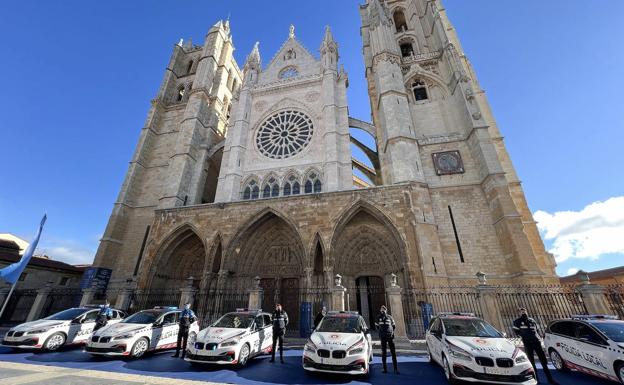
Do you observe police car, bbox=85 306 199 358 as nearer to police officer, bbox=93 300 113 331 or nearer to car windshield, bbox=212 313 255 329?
car windshield, bbox=212 313 255 329

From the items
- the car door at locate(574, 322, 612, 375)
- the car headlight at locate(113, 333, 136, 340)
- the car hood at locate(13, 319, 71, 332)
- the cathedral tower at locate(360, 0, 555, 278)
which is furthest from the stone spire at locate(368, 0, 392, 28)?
the car hood at locate(13, 319, 71, 332)

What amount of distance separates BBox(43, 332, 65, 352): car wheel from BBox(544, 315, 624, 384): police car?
1232cm

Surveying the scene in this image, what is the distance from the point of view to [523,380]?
13.0 feet

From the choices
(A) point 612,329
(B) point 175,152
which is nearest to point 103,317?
(A) point 612,329

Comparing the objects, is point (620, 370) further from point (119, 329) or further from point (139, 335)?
point (119, 329)

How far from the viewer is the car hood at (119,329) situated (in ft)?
19.8

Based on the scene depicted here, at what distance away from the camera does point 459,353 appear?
432 cm

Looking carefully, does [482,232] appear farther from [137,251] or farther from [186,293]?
[137,251]

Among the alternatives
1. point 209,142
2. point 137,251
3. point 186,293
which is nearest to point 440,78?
point 209,142

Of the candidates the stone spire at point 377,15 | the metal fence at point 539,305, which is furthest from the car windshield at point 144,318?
the stone spire at point 377,15

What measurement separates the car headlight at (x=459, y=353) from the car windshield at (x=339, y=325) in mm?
1744

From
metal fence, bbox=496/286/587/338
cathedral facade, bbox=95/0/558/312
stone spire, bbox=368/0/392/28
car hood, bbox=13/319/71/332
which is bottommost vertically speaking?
car hood, bbox=13/319/71/332

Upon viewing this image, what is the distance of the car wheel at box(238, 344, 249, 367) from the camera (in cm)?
536

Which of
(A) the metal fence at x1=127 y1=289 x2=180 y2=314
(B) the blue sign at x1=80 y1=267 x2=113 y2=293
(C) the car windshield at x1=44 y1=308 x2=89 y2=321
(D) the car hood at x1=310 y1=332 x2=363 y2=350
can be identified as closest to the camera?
(D) the car hood at x1=310 y1=332 x2=363 y2=350
